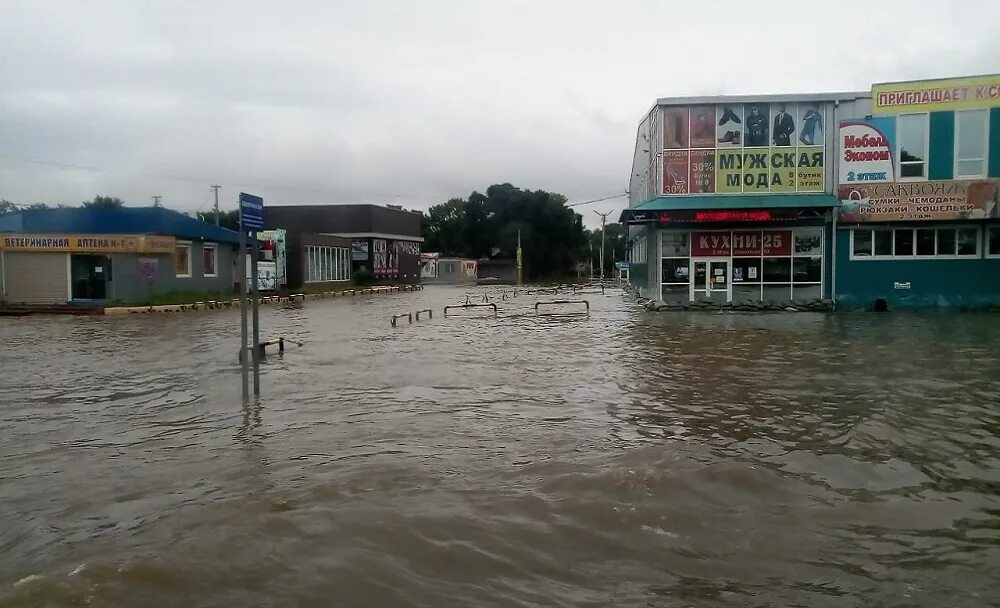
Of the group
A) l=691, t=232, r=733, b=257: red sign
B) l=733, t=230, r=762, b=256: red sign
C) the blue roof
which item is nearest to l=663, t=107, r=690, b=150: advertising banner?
l=691, t=232, r=733, b=257: red sign

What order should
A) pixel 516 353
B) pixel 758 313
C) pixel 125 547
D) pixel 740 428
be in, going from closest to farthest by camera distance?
1. pixel 125 547
2. pixel 740 428
3. pixel 516 353
4. pixel 758 313

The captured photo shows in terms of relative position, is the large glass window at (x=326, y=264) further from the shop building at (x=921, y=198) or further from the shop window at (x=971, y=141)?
the shop window at (x=971, y=141)

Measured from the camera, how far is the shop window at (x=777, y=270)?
1180 inches

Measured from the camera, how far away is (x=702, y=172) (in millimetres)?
30094

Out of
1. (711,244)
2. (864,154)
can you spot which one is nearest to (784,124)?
(864,154)

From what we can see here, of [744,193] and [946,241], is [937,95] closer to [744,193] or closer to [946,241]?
[946,241]

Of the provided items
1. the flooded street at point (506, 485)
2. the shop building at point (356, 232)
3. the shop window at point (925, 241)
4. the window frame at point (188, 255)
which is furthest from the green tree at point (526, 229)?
the flooded street at point (506, 485)

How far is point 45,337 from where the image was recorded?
67.3 feet

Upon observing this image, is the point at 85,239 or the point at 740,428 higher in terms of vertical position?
the point at 85,239

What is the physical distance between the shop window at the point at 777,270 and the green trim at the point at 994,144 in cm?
755

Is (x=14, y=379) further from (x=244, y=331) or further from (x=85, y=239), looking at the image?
(x=85, y=239)

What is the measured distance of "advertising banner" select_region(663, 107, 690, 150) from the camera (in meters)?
29.9

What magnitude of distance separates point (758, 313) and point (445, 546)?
24.1 meters

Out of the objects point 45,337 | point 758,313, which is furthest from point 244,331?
point 758,313
